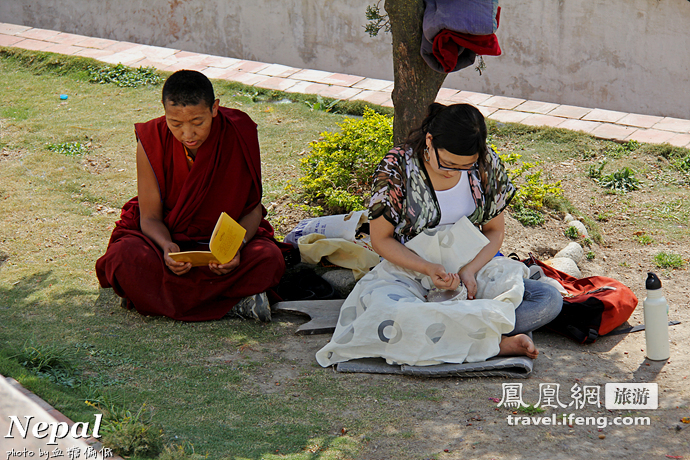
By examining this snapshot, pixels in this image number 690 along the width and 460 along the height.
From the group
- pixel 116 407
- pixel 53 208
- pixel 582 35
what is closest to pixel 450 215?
pixel 116 407

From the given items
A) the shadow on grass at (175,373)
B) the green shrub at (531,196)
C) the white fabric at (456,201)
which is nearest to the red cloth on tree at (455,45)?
the white fabric at (456,201)

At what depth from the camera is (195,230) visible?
429 centimetres

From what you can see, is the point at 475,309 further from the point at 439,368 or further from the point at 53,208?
the point at 53,208

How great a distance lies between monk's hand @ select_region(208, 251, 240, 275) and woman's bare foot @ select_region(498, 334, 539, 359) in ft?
5.33

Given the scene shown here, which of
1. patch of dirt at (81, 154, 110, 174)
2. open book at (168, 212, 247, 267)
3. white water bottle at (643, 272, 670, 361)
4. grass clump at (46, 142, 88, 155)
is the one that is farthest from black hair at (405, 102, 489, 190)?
grass clump at (46, 142, 88, 155)

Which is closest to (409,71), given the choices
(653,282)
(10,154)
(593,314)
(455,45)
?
(455,45)

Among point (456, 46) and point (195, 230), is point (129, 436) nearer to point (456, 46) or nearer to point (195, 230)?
point (195, 230)

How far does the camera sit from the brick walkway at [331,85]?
23.2 ft

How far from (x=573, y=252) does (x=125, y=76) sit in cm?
603

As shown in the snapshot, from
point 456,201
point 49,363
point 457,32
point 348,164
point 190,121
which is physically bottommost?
point 49,363

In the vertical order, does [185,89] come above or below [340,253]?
above

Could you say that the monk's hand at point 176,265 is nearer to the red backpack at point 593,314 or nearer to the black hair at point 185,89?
the black hair at point 185,89

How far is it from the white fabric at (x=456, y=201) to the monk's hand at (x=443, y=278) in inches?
14.6

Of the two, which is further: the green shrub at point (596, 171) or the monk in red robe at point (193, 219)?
the green shrub at point (596, 171)
